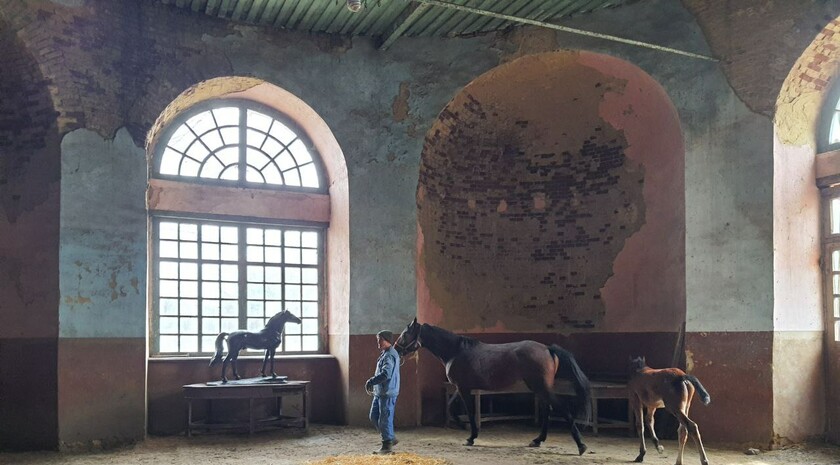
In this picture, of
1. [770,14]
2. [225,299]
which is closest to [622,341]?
[770,14]

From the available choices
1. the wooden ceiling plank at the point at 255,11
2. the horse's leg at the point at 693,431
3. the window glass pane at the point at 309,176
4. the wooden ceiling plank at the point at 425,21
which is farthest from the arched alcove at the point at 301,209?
the horse's leg at the point at 693,431

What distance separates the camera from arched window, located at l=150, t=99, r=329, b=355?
9508 mm

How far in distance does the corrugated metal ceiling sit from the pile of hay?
5.23m

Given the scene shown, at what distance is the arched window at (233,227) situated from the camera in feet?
31.2

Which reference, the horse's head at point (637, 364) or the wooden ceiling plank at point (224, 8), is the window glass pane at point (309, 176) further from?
the horse's head at point (637, 364)

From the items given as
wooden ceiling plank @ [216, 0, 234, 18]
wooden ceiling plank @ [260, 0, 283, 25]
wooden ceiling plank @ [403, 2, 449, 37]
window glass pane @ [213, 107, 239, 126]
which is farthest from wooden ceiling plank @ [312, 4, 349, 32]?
window glass pane @ [213, 107, 239, 126]

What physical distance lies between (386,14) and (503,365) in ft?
15.8

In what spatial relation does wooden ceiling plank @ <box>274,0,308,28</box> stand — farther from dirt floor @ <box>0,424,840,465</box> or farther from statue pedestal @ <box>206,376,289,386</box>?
dirt floor @ <box>0,424,840,465</box>

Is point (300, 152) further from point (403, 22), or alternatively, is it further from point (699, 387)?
point (699, 387)

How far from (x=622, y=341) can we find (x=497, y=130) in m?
3.51

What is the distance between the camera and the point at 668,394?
687 cm

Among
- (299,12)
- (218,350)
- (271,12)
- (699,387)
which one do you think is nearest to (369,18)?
(299,12)

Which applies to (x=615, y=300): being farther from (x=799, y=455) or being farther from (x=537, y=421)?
(x=799, y=455)

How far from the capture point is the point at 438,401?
32.7 ft
